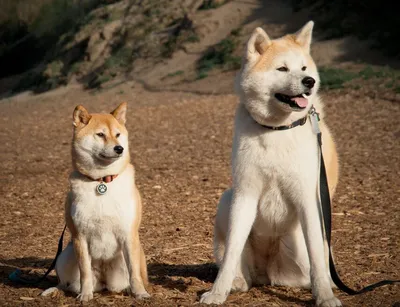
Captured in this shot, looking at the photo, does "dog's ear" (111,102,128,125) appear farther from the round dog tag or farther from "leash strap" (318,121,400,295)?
"leash strap" (318,121,400,295)

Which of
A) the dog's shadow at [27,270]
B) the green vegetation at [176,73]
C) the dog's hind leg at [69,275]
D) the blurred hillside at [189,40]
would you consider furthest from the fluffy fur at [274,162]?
the green vegetation at [176,73]

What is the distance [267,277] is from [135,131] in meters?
8.20

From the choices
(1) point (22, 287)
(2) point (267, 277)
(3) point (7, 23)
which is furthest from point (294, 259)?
(3) point (7, 23)

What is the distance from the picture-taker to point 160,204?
7141 mm

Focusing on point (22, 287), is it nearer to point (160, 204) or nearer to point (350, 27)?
point (160, 204)

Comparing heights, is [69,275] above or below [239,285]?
above

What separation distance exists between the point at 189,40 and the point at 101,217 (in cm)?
1738

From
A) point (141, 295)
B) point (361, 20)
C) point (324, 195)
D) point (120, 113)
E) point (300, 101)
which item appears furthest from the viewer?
point (361, 20)

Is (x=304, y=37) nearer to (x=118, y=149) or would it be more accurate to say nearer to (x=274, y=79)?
(x=274, y=79)

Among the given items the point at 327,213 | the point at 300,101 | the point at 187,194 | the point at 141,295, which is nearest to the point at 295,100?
the point at 300,101

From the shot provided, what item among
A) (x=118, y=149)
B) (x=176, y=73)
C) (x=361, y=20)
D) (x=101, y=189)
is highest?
(x=361, y=20)

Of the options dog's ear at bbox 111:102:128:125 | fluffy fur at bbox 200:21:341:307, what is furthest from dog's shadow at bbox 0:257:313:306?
dog's ear at bbox 111:102:128:125

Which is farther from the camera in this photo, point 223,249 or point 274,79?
point 223,249

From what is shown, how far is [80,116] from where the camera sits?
4270mm
